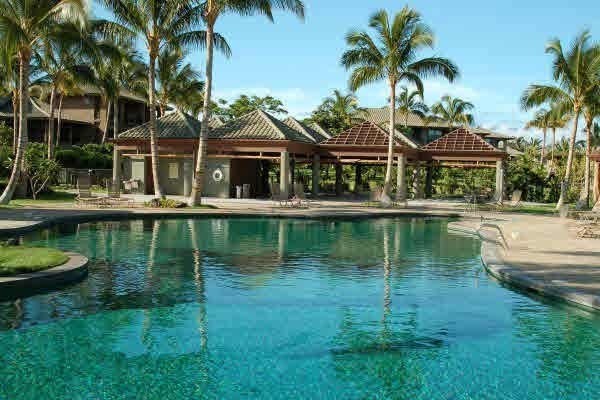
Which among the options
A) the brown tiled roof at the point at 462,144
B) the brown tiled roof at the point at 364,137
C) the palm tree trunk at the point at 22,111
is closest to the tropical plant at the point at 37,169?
the palm tree trunk at the point at 22,111

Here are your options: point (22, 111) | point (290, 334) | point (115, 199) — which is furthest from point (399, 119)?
point (290, 334)

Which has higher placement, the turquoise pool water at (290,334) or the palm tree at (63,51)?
the palm tree at (63,51)

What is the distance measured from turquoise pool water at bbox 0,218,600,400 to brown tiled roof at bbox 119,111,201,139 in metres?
19.0

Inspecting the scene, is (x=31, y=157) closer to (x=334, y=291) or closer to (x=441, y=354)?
(x=334, y=291)

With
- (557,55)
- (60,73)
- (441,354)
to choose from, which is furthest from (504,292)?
(60,73)

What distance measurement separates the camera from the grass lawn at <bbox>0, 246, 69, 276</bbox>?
987 cm

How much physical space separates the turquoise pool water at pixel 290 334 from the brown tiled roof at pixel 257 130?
17.2 m

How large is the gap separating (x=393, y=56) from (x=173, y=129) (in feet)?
38.7

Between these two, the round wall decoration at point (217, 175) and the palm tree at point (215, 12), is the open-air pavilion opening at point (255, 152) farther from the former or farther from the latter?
the palm tree at point (215, 12)

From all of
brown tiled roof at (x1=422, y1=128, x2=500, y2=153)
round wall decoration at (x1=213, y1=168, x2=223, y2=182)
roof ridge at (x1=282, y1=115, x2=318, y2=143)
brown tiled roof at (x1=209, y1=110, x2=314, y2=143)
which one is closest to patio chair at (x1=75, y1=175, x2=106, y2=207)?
round wall decoration at (x1=213, y1=168, x2=223, y2=182)

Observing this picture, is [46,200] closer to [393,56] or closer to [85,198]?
[85,198]

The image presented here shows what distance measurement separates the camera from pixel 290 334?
8.22 m

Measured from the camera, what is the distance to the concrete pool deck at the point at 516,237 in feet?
34.3

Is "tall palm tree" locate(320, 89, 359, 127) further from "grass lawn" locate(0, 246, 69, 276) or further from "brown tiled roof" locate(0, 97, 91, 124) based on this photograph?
"grass lawn" locate(0, 246, 69, 276)
